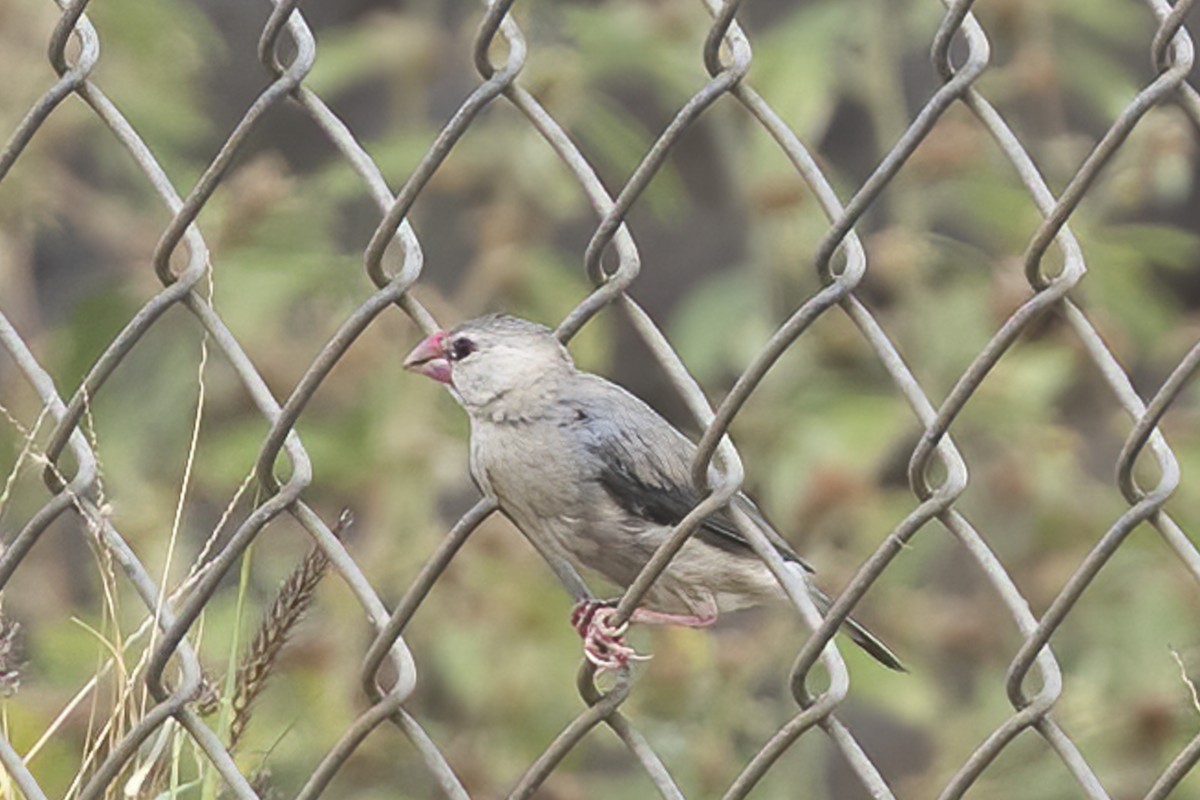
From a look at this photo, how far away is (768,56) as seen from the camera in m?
4.59

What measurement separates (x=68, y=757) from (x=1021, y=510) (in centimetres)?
208

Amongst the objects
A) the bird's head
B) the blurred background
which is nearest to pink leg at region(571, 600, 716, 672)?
the bird's head

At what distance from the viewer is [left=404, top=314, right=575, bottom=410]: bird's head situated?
320 centimetres

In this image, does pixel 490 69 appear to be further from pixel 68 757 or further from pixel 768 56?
pixel 768 56

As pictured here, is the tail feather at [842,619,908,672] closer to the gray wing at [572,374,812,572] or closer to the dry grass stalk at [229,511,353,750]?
the gray wing at [572,374,812,572]

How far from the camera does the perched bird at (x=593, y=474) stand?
3.08 metres

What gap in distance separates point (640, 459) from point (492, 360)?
0.95 ft

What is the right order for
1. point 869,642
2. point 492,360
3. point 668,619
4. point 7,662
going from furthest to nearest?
point 869,642 < point 492,360 < point 668,619 < point 7,662

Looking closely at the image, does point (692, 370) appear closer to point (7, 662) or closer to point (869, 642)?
point (869, 642)

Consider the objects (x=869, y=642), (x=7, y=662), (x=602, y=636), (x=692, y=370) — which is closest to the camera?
(x=602, y=636)

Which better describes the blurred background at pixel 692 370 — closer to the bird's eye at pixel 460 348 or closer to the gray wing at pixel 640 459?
the bird's eye at pixel 460 348

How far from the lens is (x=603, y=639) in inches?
96.0

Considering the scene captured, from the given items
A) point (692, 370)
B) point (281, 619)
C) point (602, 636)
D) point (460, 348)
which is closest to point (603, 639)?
point (602, 636)

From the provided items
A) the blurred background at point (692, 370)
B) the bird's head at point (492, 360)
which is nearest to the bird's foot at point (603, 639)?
the bird's head at point (492, 360)
